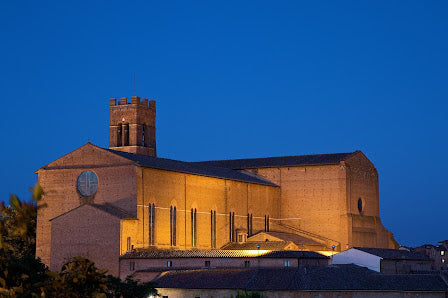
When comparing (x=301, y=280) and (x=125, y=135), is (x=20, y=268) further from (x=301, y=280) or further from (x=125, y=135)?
(x=125, y=135)

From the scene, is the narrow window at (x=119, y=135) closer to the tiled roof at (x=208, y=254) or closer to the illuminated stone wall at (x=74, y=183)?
the illuminated stone wall at (x=74, y=183)

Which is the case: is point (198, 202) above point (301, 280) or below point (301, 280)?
above

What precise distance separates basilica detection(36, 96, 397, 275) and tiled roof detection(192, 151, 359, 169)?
0.08 metres

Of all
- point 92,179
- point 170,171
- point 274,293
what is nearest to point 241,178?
point 170,171

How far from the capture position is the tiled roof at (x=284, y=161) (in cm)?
6197

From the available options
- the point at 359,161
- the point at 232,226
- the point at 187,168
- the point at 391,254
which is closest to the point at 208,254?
the point at 187,168

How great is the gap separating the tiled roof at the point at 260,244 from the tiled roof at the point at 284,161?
9.37 meters

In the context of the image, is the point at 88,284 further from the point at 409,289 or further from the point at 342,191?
the point at 342,191

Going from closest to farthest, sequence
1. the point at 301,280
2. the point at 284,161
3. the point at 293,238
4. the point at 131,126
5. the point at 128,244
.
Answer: the point at 301,280 < the point at 128,244 < the point at 293,238 < the point at 284,161 < the point at 131,126

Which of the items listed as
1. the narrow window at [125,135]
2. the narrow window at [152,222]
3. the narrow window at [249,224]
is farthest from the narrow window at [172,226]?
the narrow window at [125,135]

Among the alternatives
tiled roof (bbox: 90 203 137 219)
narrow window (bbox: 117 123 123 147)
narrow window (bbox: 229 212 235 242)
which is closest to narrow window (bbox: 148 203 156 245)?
tiled roof (bbox: 90 203 137 219)

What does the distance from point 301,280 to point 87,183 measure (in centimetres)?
1593

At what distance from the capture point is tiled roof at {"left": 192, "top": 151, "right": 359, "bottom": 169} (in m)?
62.0

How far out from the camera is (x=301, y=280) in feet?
133
